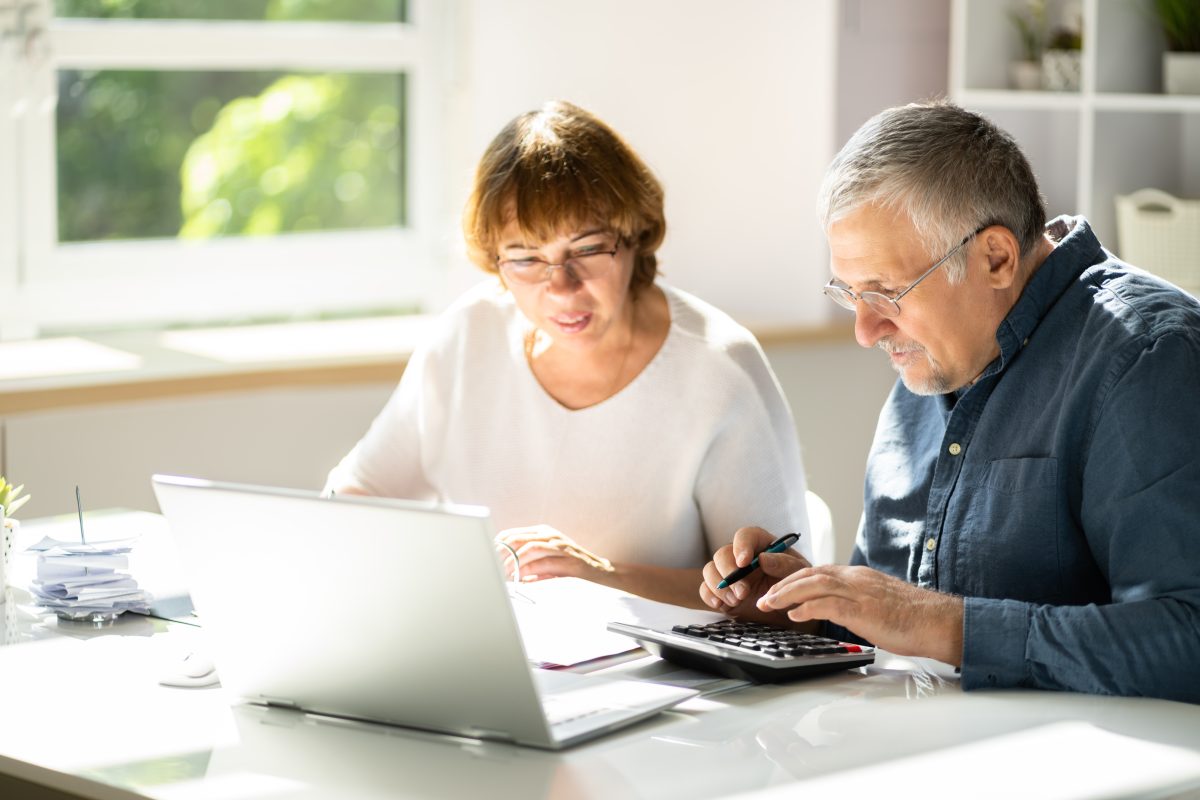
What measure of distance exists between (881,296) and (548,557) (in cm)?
56

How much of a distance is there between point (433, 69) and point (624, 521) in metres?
1.82

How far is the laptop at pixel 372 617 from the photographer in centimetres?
139

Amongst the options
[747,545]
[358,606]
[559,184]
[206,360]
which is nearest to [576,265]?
[559,184]

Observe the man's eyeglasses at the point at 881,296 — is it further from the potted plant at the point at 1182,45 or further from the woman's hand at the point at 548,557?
the potted plant at the point at 1182,45

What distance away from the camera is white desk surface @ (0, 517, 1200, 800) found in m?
1.36

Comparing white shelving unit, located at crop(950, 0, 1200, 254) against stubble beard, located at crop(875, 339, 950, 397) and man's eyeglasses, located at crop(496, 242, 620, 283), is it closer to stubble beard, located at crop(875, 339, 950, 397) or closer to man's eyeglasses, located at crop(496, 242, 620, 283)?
man's eyeglasses, located at crop(496, 242, 620, 283)

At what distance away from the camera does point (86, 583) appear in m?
1.98

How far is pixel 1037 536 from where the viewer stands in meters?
1.74

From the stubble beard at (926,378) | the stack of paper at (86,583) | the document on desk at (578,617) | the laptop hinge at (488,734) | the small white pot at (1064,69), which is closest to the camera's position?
the laptop hinge at (488,734)

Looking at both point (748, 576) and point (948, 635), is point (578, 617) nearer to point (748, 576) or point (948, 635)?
point (748, 576)

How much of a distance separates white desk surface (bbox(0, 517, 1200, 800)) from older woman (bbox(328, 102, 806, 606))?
22.7 inches

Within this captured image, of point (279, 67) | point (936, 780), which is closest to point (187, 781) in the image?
point (936, 780)

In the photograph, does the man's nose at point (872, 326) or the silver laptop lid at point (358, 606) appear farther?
the man's nose at point (872, 326)

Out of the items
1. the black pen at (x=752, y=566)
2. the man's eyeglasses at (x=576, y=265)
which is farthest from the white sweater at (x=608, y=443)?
the black pen at (x=752, y=566)
